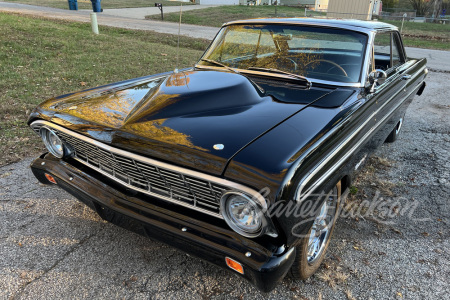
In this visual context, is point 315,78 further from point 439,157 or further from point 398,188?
point 439,157

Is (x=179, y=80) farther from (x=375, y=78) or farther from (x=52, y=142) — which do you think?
(x=375, y=78)

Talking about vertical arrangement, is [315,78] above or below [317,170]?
above

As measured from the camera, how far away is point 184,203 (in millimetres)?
1977

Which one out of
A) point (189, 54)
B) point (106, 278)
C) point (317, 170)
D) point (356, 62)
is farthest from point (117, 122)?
point (189, 54)

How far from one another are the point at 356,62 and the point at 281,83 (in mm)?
671

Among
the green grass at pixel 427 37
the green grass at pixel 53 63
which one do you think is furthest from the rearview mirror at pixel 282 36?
the green grass at pixel 427 37

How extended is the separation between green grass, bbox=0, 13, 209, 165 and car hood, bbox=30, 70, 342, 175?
1.99 meters

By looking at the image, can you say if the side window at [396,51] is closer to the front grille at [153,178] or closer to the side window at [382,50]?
the side window at [382,50]

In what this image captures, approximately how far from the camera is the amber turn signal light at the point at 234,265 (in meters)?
1.77

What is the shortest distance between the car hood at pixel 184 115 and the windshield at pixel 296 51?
34cm

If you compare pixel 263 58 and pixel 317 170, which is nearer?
pixel 317 170

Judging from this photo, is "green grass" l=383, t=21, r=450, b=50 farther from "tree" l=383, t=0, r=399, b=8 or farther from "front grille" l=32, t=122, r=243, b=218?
"front grille" l=32, t=122, r=243, b=218

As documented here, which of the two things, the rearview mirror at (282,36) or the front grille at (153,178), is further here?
the rearview mirror at (282,36)

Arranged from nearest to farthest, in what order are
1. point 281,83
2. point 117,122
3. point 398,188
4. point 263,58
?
point 117,122, point 281,83, point 263,58, point 398,188
